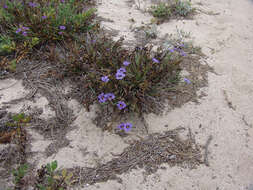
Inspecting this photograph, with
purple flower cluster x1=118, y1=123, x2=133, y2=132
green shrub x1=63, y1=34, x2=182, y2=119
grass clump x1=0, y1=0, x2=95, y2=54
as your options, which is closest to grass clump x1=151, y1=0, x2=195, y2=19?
grass clump x1=0, y1=0, x2=95, y2=54

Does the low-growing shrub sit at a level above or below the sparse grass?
above

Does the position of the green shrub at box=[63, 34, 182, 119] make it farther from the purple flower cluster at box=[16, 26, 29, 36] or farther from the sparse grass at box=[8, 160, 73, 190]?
the sparse grass at box=[8, 160, 73, 190]

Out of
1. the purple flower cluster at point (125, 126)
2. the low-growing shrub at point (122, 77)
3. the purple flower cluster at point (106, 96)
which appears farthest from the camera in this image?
the low-growing shrub at point (122, 77)

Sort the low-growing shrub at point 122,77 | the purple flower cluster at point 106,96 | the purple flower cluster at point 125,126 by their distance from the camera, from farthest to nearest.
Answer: the low-growing shrub at point 122,77
the purple flower cluster at point 106,96
the purple flower cluster at point 125,126

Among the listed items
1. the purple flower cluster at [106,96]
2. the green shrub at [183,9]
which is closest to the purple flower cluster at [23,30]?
the purple flower cluster at [106,96]

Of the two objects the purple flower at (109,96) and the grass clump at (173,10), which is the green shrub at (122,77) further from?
the grass clump at (173,10)

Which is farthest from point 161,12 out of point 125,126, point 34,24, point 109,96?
point 125,126
